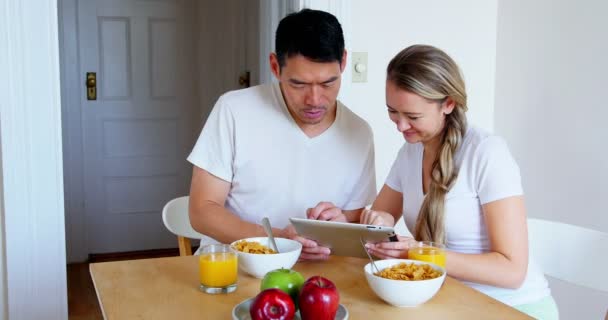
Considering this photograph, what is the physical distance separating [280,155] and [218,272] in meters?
0.65

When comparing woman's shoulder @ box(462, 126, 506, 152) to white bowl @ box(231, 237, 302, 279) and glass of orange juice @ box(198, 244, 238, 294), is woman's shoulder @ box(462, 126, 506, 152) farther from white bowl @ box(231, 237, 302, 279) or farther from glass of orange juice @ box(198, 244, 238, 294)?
glass of orange juice @ box(198, 244, 238, 294)

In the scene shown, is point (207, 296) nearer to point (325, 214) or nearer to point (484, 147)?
point (325, 214)

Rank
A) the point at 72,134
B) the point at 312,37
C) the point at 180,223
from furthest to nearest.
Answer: the point at 72,134 < the point at 180,223 < the point at 312,37

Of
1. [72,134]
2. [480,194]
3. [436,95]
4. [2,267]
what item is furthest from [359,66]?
[72,134]

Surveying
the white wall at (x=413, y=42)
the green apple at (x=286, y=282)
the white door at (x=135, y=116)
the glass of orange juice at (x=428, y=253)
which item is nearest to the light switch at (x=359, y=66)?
the white wall at (x=413, y=42)

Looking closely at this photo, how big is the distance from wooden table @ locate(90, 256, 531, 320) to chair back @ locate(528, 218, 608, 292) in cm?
48

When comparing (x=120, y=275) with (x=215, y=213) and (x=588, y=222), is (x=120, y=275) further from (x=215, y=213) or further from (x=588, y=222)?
(x=588, y=222)

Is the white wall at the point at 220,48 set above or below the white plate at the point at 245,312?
above

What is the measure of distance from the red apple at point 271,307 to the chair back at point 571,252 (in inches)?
38.1

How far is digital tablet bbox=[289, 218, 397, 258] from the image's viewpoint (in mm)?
1322

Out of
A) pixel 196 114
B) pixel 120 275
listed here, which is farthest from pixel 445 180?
pixel 196 114

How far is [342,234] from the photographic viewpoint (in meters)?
1.38

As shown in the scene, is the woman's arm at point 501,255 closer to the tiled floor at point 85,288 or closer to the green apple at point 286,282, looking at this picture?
the green apple at point 286,282

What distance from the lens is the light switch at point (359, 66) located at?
2.53 m
